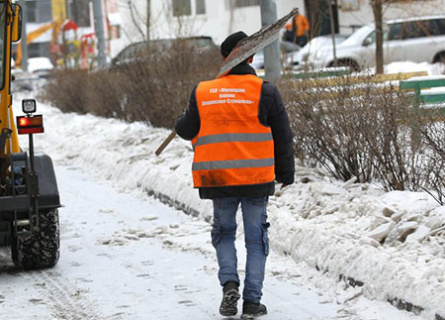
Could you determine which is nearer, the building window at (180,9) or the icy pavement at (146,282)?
the icy pavement at (146,282)

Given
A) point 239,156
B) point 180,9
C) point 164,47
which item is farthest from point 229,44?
point 180,9

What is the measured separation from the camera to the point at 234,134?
21.1 feet

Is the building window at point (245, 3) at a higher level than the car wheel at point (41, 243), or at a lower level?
higher

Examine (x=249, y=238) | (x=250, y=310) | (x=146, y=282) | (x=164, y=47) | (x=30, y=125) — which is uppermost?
(x=164, y=47)

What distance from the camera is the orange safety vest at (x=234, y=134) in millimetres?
6426

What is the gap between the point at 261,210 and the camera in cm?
659

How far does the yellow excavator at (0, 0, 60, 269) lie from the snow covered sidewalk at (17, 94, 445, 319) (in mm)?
1899

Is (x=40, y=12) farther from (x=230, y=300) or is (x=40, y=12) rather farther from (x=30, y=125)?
(x=230, y=300)

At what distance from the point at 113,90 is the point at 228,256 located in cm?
1385

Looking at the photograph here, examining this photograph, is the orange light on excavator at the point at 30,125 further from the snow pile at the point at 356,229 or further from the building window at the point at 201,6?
the building window at the point at 201,6

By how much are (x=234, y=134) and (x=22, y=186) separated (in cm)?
240

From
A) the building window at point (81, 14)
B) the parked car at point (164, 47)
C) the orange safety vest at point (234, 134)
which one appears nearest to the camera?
the orange safety vest at point (234, 134)

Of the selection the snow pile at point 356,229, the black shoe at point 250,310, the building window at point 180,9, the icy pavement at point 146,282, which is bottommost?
the icy pavement at point 146,282

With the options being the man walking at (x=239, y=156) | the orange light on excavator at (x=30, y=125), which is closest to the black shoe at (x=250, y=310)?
the man walking at (x=239, y=156)
